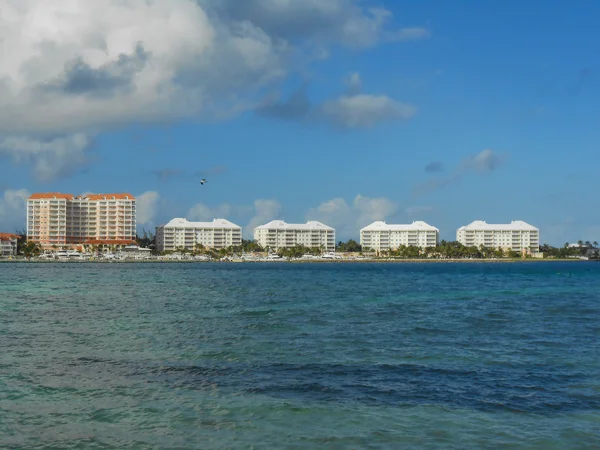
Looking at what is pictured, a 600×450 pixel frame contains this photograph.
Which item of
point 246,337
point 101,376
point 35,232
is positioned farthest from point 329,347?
point 35,232

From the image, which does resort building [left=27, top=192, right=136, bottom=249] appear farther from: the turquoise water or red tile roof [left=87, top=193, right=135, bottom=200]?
the turquoise water

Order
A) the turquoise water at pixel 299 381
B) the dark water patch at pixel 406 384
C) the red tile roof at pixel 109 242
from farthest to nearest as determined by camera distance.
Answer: the red tile roof at pixel 109 242
the dark water patch at pixel 406 384
the turquoise water at pixel 299 381

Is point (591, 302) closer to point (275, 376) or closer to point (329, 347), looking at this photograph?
point (329, 347)

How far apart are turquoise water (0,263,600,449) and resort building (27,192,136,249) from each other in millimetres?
167155

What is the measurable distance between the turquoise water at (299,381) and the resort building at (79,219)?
167 metres

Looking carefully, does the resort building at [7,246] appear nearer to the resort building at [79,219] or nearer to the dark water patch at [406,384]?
the resort building at [79,219]

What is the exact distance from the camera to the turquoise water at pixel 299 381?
11680mm

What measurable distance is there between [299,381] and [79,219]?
633ft

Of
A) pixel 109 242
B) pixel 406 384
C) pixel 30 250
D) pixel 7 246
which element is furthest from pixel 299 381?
pixel 7 246

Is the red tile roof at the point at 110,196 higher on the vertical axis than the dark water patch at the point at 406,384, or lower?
higher

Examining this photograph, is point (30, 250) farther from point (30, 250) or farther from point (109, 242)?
point (109, 242)

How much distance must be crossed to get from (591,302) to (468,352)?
83.6ft

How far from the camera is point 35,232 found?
19188 cm

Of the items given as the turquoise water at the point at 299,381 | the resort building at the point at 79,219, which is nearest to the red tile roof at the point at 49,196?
the resort building at the point at 79,219
